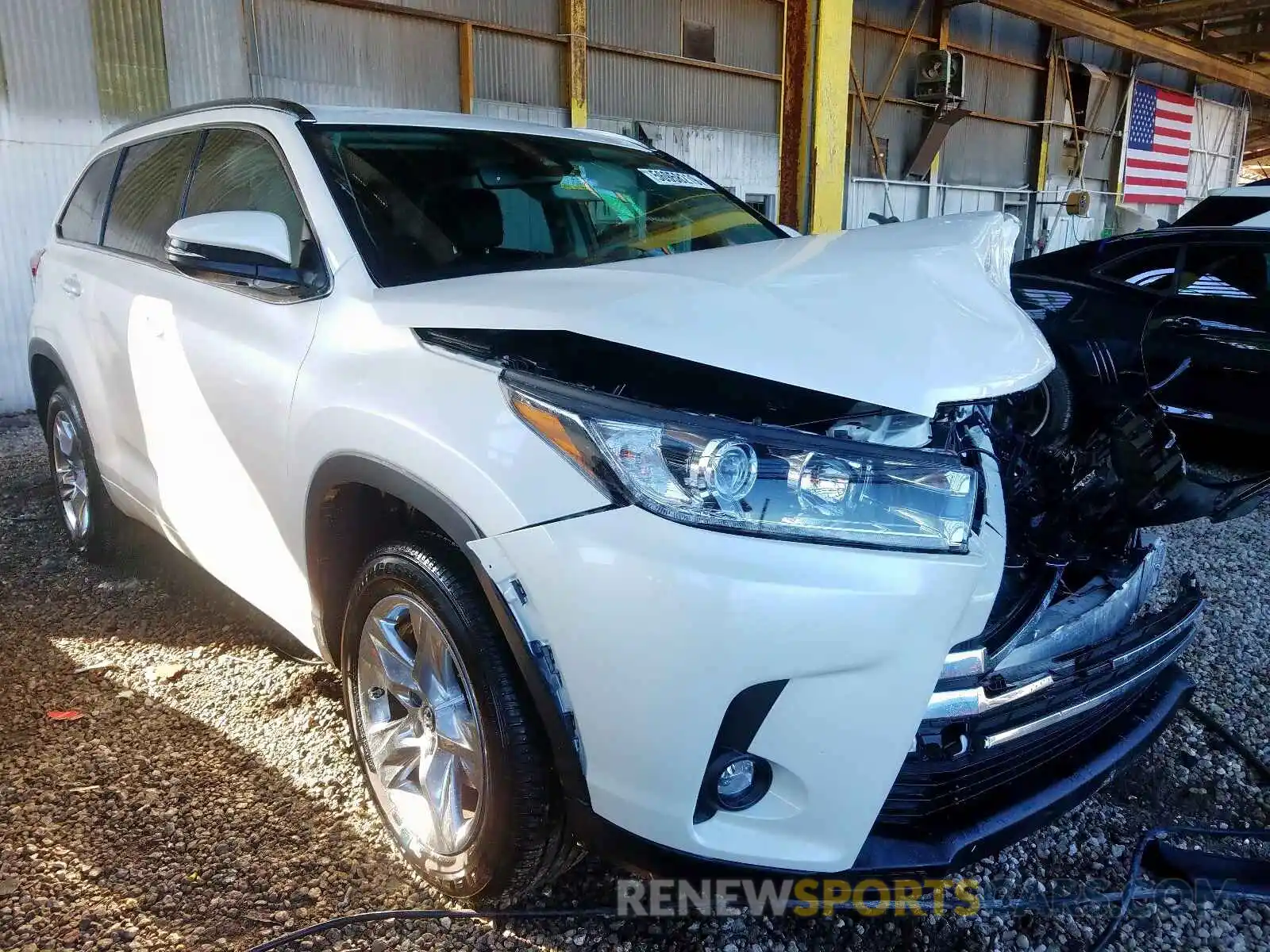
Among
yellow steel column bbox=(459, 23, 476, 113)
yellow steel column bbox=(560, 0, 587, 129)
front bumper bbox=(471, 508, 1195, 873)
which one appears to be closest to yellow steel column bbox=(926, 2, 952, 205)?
yellow steel column bbox=(560, 0, 587, 129)

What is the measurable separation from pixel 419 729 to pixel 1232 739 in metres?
2.26

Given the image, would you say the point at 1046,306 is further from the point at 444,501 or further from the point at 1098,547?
the point at 444,501

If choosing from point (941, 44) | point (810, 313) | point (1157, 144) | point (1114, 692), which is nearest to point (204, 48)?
point (810, 313)

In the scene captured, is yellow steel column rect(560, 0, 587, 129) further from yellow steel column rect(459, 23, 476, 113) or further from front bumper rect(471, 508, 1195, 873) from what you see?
front bumper rect(471, 508, 1195, 873)

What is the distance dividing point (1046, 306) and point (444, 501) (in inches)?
169

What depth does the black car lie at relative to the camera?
15.0ft

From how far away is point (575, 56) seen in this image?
1009cm

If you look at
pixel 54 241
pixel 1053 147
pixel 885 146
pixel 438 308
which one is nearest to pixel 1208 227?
pixel 438 308

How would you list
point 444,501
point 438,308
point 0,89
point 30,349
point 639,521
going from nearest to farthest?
point 639,521 → point 444,501 → point 438,308 → point 30,349 → point 0,89

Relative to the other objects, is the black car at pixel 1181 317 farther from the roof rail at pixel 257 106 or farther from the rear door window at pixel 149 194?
the rear door window at pixel 149 194

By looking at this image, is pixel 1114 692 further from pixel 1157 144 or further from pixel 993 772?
pixel 1157 144

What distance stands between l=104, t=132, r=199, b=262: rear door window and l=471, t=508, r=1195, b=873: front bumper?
2093mm

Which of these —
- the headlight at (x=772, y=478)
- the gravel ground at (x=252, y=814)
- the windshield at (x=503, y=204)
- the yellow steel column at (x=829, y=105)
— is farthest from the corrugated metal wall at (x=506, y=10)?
the headlight at (x=772, y=478)

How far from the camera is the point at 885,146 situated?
14414 millimetres
